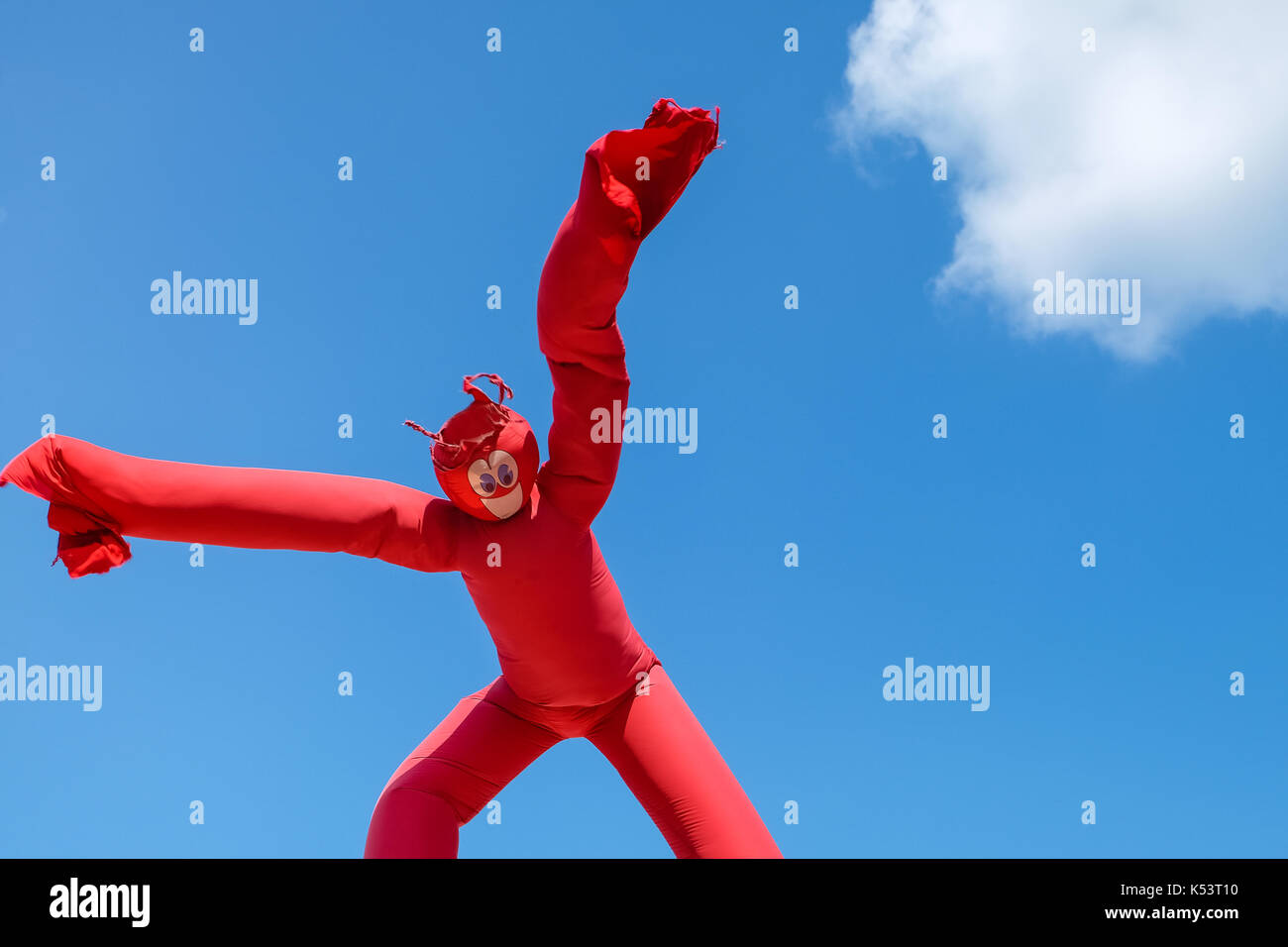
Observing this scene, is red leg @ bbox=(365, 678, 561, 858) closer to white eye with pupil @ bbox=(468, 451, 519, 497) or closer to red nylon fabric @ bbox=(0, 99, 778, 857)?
red nylon fabric @ bbox=(0, 99, 778, 857)

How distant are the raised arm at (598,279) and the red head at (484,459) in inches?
9.4

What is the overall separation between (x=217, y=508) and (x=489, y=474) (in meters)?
1.32

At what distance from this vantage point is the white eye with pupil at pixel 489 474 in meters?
5.43

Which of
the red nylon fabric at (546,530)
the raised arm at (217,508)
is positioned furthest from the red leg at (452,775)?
→ the raised arm at (217,508)

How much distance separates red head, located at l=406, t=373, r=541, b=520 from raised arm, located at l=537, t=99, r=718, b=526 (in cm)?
24

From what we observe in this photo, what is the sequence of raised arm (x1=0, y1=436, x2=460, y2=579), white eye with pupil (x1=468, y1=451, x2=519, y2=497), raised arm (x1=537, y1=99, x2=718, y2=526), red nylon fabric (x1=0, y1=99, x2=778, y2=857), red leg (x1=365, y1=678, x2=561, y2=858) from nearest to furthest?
1. raised arm (x1=0, y1=436, x2=460, y2=579)
2. red nylon fabric (x1=0, y1=99, x2=778, y2=857)
3. raised arm (x1=537, y1=99, x2=718, y2=526)
4. white eye with pupil (x1=468, y1=451, x2=519, y2=497)
5. red leg (x1=365, y1=678, x2=561, y2=858)

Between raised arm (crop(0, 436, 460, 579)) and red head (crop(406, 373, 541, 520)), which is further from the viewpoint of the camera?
red head (crop(406, 373, 541, 520))

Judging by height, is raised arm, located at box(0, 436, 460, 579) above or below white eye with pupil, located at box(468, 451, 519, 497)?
below

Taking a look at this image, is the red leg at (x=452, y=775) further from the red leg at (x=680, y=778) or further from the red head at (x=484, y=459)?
the red head at (x=484, y=459)

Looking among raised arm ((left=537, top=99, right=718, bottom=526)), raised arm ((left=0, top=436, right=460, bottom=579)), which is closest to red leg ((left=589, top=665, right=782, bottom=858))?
raised arm ((left=537, top=99, right=718, bottom=526))

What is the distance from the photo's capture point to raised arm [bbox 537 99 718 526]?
5141 mm
